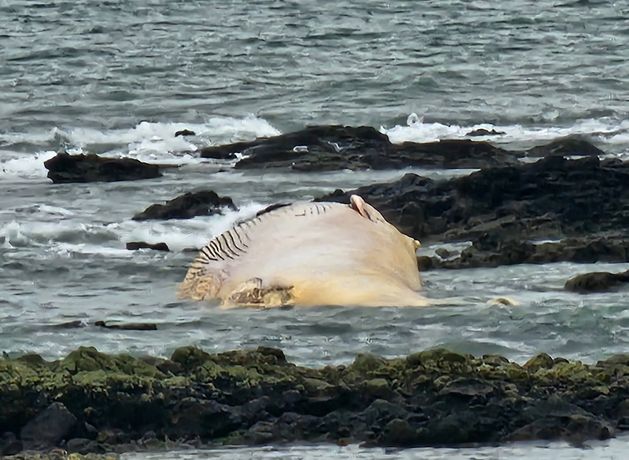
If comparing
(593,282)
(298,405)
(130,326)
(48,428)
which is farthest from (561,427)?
(593,282)

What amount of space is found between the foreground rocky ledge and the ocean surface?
21 centimetres

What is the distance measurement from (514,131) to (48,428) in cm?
1806

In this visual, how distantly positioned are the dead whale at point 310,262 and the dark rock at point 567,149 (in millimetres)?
8597

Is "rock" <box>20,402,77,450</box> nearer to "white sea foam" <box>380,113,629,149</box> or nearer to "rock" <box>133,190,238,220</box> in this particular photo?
"rock" <box>133,190,238,220</box>

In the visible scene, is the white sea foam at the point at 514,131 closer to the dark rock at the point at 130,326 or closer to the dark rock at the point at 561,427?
the dark rock at the point at 130,326

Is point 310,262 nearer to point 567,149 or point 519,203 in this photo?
point 519,203

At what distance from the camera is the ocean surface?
11.1 meters

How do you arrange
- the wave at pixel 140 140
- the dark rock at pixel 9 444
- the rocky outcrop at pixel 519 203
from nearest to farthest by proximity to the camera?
1. the dark rock at pixel 9 444
2. the rocky outcrop at pixel 519 203
3. the wave at pixel 140 140

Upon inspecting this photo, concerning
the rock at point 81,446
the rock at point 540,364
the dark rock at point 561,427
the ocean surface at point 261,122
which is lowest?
the ocean surface at point 261,122

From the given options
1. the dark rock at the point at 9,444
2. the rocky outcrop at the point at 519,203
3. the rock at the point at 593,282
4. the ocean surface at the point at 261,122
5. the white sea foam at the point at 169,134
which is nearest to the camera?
the dark rock at the point at 9,444

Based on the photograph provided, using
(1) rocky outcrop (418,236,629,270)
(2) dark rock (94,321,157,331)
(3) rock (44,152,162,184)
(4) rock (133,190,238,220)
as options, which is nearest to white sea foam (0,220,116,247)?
(4) rock (133,190,238,220)

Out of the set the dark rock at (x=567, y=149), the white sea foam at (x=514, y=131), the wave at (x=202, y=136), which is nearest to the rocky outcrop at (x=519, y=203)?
the dark rock at (x=567, y=149)

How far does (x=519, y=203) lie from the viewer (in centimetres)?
1558

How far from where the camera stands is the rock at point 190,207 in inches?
674
